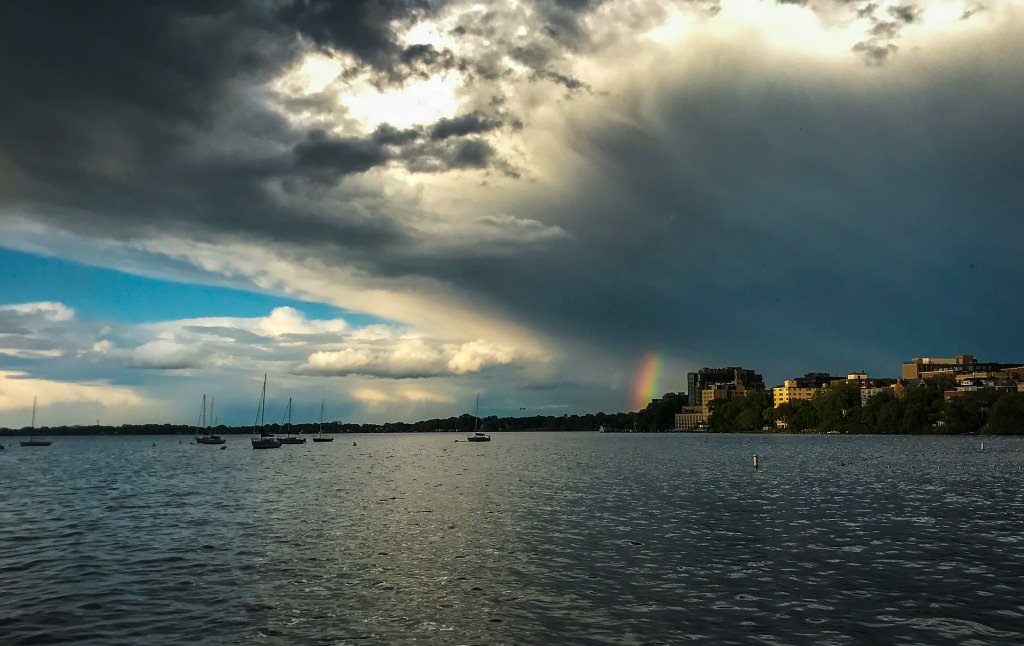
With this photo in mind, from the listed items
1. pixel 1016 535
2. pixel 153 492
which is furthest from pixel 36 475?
pixel 1016 535

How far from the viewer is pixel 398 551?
39875 mm

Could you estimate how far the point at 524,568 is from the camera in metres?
34.9

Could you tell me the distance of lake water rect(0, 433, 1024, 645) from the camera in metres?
24.8

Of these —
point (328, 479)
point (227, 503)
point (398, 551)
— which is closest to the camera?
point (398, 551)

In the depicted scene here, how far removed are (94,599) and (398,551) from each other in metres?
14.5

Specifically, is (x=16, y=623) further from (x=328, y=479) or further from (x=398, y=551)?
(x=328, y=479)

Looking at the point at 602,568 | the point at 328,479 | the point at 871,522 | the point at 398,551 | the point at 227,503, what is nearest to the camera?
the point at 602,568

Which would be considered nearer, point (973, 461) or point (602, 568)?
point (602, 568)

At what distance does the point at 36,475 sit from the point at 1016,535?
127657 millimetres

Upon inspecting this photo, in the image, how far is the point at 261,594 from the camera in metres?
30.2

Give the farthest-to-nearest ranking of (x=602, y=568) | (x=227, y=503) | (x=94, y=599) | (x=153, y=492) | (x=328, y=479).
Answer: (x=328, y=479)
(x=153, y=492)
(x=227, y=503)
(x=602, y=568)
(x=94, y=599)

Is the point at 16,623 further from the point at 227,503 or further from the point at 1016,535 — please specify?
the point at 1016,535

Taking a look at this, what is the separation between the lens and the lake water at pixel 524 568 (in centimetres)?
2475

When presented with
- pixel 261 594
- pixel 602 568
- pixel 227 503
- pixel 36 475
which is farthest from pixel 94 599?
pixel 36 475
